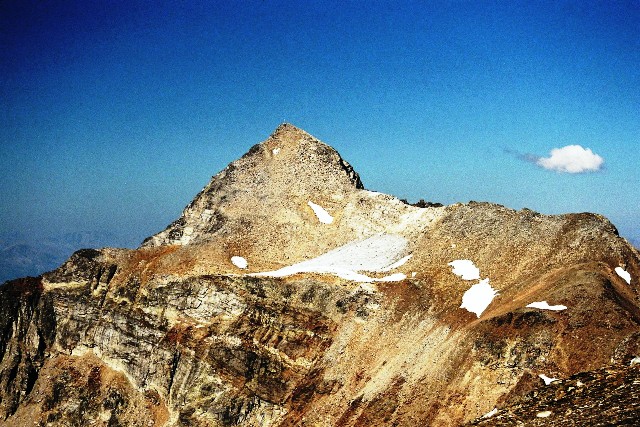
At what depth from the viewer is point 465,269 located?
5894 centimetres

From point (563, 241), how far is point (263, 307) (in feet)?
106

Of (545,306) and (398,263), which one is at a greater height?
(398,263)

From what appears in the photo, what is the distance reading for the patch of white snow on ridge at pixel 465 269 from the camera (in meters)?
57.4

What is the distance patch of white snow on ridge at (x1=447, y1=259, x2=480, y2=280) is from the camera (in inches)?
2260

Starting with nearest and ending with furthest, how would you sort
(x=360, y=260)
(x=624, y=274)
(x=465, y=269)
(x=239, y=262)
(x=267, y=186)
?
(x=624, y=274)
(x=465, y=269)
(x=360, y=260)
(x=239, y=262)
(x=267, y=186)

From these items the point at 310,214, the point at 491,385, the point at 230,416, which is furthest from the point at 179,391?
the point at 491,385

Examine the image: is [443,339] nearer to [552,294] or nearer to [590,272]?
[552,294]

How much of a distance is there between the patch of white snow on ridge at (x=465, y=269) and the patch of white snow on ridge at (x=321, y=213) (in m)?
23.5

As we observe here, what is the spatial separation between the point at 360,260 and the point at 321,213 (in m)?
14.5

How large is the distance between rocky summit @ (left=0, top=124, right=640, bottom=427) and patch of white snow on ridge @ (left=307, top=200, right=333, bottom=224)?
234 mm

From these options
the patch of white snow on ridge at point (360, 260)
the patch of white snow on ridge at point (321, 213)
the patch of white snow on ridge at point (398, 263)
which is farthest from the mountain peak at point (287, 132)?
the patch of white snow on ridge at point (398, 263)

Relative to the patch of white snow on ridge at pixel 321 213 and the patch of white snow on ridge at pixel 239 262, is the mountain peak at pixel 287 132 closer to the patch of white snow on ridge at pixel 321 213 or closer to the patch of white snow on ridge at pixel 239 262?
the patch of white snow on ridge at pixel 321 213

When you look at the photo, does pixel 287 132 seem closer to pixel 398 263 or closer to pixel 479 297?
pixel 398 263

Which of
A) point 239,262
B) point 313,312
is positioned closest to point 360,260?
point 313,312
